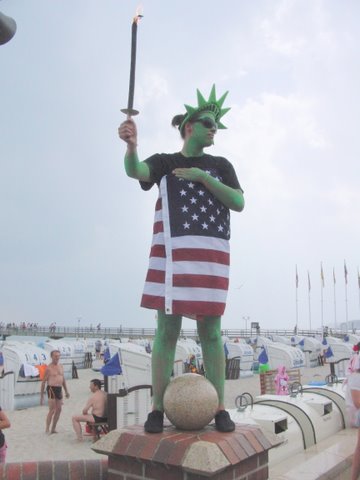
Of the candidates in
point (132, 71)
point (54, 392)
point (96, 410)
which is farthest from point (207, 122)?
point (54, 392)

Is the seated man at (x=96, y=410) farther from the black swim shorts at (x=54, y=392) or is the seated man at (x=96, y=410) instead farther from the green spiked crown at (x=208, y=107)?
the green spiked crown at (x=208, y=107)

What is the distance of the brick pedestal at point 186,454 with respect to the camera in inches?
106

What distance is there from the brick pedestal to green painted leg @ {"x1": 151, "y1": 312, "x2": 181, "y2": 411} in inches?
9.7

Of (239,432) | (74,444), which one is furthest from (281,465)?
(74,444)

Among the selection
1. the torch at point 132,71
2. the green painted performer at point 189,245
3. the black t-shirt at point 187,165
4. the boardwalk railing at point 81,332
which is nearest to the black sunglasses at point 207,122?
the green painted performer at point 189,245

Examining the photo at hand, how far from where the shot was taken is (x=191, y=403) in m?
3.02

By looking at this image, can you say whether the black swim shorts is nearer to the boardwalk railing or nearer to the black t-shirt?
the black t-shirt

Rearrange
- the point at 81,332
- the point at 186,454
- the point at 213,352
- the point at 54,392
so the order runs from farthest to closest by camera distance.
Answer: the point at 81,332 → the point at 54,392 → the point at 213,352 → the point at 186,454

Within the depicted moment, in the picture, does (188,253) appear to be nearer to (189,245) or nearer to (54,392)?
(189,245)

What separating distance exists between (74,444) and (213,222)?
757cm

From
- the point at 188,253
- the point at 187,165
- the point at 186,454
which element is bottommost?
the point at 186,454

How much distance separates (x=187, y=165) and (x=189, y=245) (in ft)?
2.11

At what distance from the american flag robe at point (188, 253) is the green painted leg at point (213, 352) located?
13 centimetres

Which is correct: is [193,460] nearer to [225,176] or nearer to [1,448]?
[225,176]
